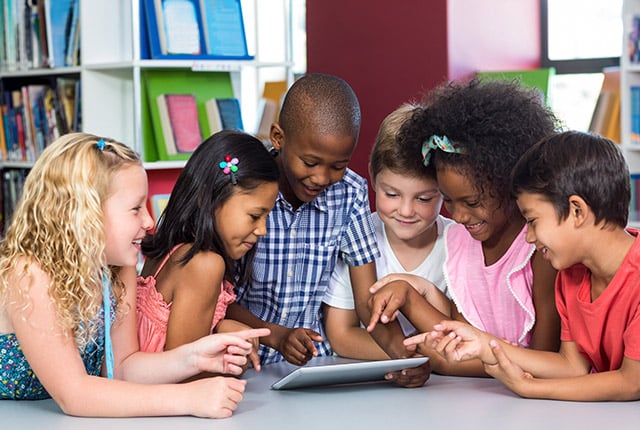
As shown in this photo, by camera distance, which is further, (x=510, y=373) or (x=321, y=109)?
(x=321, y=109)

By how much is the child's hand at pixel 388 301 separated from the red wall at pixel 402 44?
6.43 feet

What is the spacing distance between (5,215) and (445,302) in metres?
2.82

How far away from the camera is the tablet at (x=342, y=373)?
5.14 feet

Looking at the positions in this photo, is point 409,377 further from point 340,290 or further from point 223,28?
point 223,28

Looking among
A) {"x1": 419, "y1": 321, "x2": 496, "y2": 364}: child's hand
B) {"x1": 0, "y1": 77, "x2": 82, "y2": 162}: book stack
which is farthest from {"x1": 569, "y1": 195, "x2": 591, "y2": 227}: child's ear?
{"x1": 0, "y1": 77, "x2": 82, "y2": 162}: book stack

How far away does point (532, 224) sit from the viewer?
5.46 feet

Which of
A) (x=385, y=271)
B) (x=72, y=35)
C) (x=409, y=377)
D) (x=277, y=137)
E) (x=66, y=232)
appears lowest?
(x=409, y=377)

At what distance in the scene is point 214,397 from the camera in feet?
4.96

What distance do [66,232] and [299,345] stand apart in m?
0.55

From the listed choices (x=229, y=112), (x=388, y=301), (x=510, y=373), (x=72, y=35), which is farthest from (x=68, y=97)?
(x=510, y=373)

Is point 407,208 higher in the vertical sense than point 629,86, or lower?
lower

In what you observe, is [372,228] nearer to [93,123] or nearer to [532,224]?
[532,224]

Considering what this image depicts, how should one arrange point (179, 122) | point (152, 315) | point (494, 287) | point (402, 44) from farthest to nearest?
point (402, 44)
point (179, 122)
point (494, 287)
point (152, 315)

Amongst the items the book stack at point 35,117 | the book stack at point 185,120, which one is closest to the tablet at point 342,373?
the book stack at point 185,120
